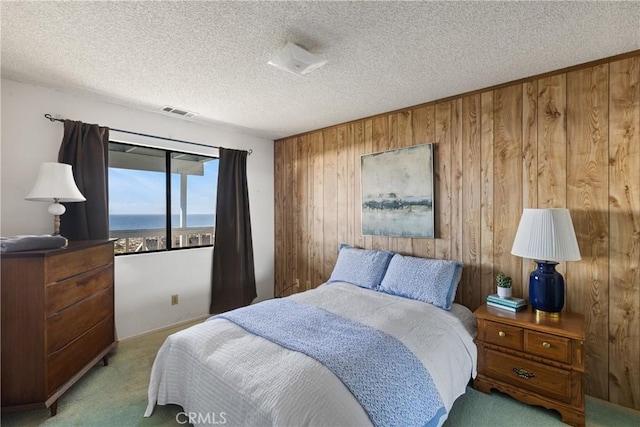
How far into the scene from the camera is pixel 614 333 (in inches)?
77.5

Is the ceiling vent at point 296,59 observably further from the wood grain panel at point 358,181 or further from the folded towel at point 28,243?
the folded towel at point 28,243

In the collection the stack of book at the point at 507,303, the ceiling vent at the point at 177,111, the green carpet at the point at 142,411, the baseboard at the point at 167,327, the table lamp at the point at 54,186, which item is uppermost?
the ceiling vent at the point at 177,111

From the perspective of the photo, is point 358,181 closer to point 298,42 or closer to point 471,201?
point 471,201

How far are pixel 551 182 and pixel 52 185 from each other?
3676mm

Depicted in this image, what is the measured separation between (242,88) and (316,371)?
2184 millimetres

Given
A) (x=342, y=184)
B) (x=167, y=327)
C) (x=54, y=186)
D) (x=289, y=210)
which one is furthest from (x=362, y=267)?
(x=54, y=186)

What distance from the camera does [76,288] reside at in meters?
2.07

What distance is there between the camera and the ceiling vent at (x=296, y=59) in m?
1.76

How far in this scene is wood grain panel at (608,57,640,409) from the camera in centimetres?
190

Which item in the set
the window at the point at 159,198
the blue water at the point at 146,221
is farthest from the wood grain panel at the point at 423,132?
the blue water at the point at 146,221

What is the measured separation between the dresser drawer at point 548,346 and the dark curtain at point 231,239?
9.77 feet

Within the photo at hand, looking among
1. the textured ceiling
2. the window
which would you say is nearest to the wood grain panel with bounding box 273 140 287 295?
the window

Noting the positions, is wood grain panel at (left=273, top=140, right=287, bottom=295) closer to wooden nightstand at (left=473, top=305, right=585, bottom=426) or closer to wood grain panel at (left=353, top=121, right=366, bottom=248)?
wood grain panel at (left=353, top=121, right=366, bottom=248)

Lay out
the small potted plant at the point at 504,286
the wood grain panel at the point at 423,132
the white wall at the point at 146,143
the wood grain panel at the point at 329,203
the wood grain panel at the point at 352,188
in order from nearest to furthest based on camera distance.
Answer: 1. the small potted plant at the point at 504,286
2. the white wall at the point at 146,143
3. the wood grain panel at the point at 423,132
4. the wood grain panel at the point at 352,188
5. the wood grain panel at the point at 329,203
